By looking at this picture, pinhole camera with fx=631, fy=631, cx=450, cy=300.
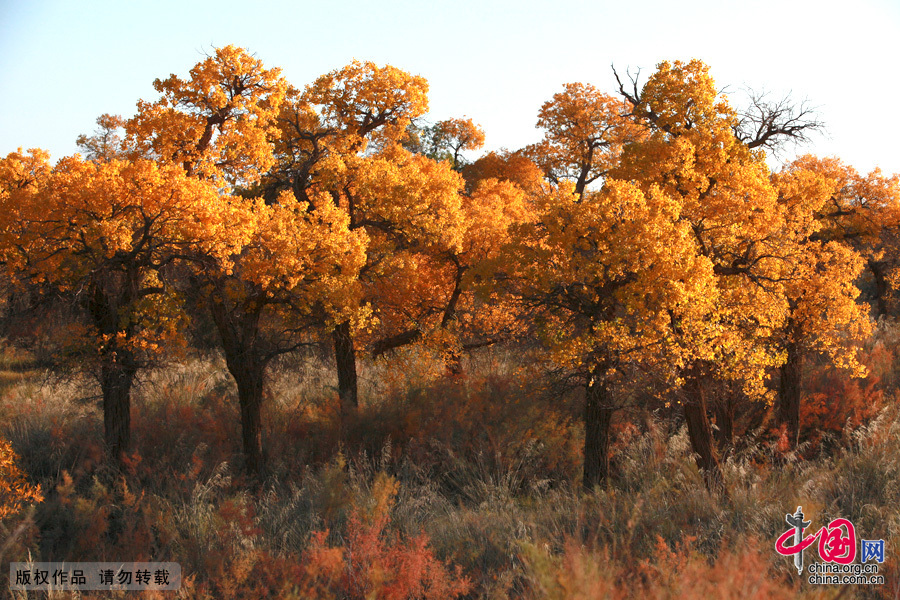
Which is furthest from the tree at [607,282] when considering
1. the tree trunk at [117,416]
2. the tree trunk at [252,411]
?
the tree trunk at [117,416]

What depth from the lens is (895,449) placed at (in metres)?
11.4

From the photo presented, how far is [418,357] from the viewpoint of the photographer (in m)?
16.3

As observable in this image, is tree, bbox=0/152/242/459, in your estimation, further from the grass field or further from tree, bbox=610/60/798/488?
tree, bbox=610/60/798/488

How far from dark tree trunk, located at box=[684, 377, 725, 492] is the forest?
0.19 ft

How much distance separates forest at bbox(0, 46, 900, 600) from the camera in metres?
7.79

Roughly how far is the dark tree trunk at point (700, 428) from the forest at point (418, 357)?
0.19 feet

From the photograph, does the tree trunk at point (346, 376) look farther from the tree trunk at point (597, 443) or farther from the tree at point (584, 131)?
the tree at point (584, 131)

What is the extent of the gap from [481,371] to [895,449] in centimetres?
1161

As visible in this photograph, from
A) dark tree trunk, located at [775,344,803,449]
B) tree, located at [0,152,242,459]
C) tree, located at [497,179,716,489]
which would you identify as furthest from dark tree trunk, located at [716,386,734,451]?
tree, located at [0,152,242,459]

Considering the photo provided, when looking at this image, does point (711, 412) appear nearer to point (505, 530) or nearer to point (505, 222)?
point (505, 222)

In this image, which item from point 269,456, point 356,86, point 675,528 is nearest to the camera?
point 675,528

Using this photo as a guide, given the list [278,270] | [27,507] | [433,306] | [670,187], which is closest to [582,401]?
[433,306]

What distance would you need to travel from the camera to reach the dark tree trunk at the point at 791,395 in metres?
15.7

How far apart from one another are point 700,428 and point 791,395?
210 inches
